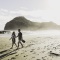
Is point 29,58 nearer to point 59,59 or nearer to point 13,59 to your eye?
point 13,59

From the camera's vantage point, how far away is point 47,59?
448 inches

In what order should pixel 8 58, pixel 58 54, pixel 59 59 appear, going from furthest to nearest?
pixel 8 58 → pixel 58 54 → pixel 59 59

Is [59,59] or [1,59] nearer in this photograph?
[59,59]

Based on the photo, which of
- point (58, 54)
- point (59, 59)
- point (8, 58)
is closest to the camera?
point (59, 59)

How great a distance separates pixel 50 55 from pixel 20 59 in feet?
7.03

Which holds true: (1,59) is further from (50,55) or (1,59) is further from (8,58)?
(50,55)

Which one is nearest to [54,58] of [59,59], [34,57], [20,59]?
[59,59]

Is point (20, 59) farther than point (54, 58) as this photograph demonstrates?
Yes

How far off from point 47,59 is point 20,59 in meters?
2.02

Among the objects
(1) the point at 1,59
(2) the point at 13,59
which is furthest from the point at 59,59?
(1) the point at 1,59

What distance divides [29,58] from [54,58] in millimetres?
1796

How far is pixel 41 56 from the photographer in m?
12.3

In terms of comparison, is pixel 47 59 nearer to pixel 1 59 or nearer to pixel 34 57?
pixel 34 57

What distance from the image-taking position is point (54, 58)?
11492 mm
